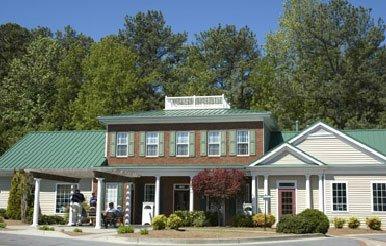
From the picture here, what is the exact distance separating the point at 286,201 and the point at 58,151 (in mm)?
16152

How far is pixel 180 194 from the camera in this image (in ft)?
125

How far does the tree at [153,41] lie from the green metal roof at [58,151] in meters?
22.1

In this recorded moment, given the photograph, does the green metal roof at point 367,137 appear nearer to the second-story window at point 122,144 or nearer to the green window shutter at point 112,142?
the second-story window at point 122,144

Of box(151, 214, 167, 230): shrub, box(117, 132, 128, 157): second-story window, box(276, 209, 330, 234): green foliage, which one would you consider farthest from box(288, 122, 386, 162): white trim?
box(151, 214, 167, 230): shrub

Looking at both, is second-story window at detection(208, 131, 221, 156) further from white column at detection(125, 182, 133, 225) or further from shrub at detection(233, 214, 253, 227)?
white column at detection(125, 182, 133, 225)

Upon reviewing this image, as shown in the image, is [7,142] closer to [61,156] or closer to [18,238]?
[61,156]

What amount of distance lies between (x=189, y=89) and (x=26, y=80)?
16219mm

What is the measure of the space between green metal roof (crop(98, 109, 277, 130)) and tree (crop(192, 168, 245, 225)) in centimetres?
387

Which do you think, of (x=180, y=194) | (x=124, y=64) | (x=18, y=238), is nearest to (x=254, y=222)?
(x=180, y=194)

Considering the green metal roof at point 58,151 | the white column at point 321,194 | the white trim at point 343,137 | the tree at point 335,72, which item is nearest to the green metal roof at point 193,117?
the white trim at point 343,137

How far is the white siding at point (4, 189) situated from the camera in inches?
1570

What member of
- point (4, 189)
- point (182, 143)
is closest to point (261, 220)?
point (182, 143)

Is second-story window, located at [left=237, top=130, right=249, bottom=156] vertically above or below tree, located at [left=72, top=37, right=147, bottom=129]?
below

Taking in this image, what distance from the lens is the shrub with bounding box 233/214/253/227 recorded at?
33.9 metres
